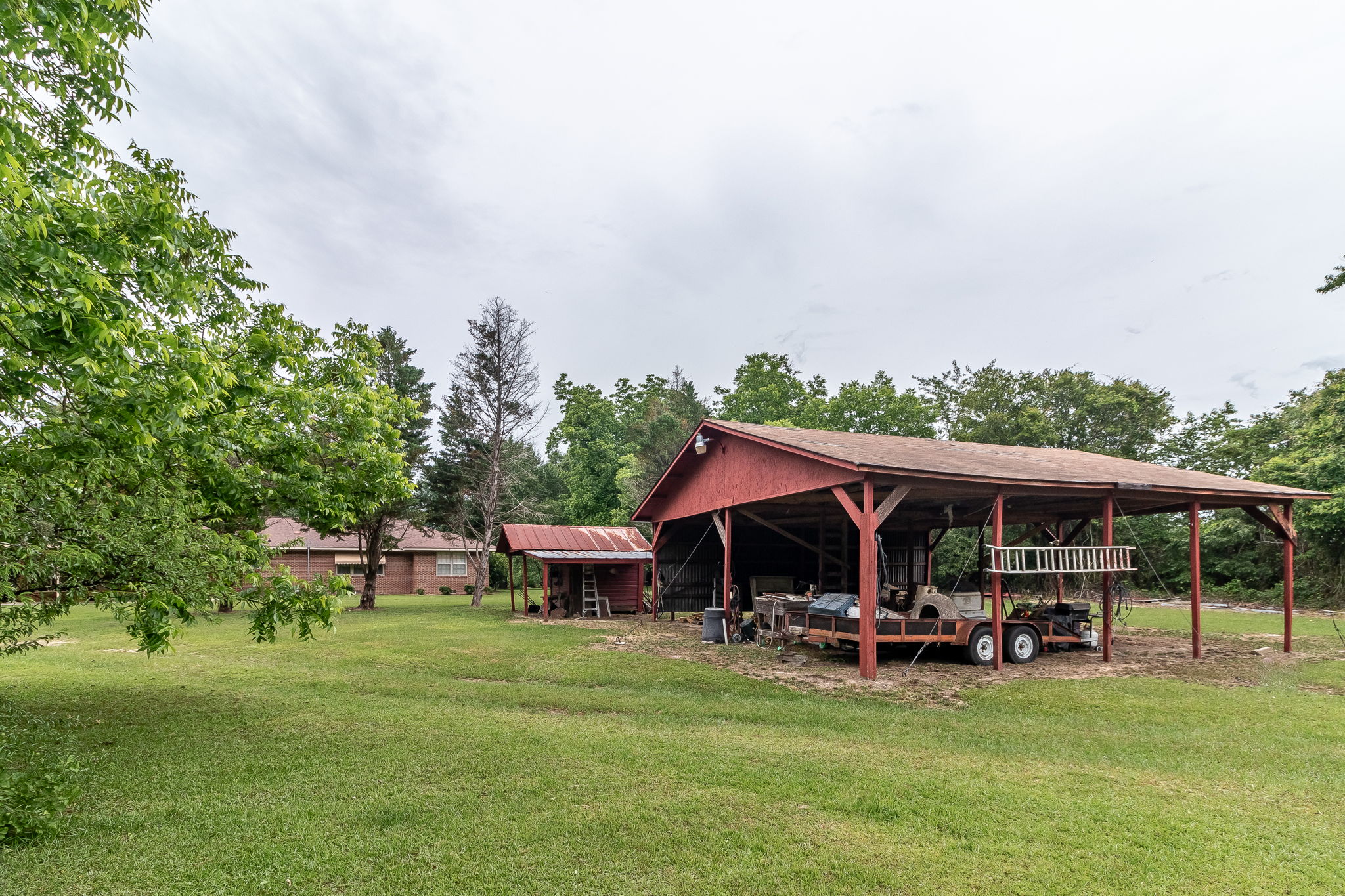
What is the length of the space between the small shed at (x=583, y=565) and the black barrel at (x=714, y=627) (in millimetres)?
6737

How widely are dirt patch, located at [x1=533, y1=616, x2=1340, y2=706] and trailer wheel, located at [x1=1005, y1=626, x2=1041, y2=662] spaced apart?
20cm

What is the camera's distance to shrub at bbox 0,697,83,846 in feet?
14.0

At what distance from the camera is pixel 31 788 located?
4.48m

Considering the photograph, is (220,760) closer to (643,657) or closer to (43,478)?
(43,478)

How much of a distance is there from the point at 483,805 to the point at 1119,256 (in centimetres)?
2637

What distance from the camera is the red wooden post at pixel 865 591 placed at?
10156 millimetres

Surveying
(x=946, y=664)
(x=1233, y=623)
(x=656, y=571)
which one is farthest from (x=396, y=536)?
(x=1233, y=623)

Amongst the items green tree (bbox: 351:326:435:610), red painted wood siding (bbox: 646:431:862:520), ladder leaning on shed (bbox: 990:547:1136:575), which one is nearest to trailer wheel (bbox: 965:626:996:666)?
ladder leaning on shed (bbox: 990:547:1136:575)

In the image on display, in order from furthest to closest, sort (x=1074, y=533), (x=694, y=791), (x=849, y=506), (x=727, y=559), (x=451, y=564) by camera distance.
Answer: (x=451, y=564)
(x=1074, y=533)
(x=727, y=559)
(x=849, y=506)
(x=694, y=791)

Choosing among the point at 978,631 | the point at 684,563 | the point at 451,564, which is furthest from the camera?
the point at 451,564

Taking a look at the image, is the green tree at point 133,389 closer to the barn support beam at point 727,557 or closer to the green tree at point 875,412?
the barn support beam at point 727,557

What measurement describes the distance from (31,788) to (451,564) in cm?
3360

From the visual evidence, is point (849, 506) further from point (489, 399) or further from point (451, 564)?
point (451, 564)

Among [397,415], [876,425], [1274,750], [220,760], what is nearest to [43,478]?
[220,760]
